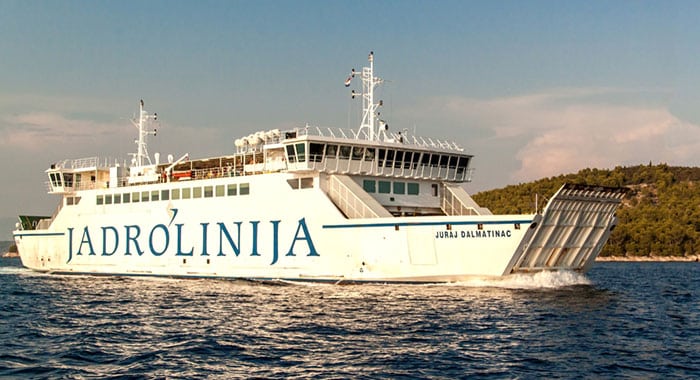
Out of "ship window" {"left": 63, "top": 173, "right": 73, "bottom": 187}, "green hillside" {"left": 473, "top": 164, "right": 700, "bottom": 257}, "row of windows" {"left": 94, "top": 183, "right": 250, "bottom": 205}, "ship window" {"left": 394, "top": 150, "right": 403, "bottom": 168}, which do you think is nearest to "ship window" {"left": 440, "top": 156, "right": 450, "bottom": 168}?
"ship window" {"left": 394, "top": 150, "right": 403, "bottom": 168}

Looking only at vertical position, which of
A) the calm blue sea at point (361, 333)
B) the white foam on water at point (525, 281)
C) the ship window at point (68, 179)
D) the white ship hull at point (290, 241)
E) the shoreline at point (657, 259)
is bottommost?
the shoreline at point (657, 259)

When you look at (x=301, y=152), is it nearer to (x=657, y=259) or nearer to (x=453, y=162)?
(x=453, y=162)

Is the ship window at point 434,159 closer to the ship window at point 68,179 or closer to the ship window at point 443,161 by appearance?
the ship window at point 443,161

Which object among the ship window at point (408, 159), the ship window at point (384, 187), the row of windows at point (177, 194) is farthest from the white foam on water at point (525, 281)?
the row of windows at point (177, 194)

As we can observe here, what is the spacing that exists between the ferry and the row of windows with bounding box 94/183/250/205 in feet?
0.23

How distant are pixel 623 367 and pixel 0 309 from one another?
22.6 m

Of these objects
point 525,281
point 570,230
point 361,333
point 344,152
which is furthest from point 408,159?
point 361,333

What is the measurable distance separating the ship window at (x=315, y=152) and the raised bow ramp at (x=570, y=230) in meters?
11.0

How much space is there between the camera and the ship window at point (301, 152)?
35.2 metres

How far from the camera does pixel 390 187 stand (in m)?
37.4

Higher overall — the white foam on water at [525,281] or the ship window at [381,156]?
the ship window at [381,156]

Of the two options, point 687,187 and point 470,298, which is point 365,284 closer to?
point 470,298

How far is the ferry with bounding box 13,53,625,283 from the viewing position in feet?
99.1

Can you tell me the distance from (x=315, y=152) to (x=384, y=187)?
14.2 ft
